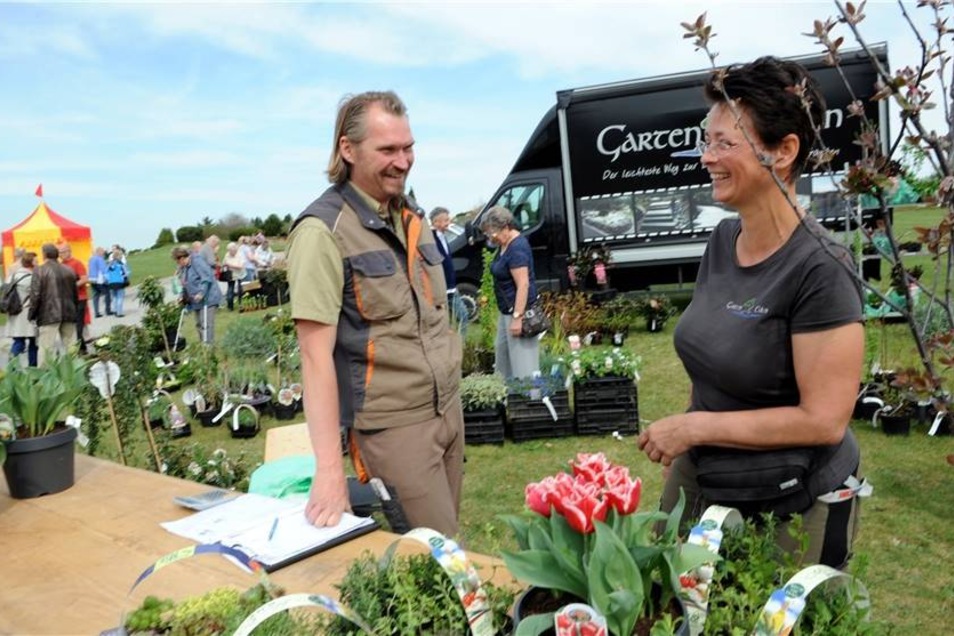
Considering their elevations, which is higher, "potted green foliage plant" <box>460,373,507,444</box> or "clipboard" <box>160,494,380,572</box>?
"clipboard" <box>160,494,380,572</box>

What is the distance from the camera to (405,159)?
2.08 metres

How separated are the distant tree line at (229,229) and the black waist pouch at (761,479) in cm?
3861

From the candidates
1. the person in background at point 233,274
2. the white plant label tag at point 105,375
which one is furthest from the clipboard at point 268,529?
the person in background at point 233,274

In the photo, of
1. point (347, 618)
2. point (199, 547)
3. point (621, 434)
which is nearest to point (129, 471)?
point (199, 547)

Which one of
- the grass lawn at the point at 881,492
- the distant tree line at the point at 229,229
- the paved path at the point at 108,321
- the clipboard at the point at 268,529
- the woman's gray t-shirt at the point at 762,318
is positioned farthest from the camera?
the distant tree line at the point at 229,229

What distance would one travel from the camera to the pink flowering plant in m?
0.92

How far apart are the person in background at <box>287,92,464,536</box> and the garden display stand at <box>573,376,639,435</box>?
143 inches

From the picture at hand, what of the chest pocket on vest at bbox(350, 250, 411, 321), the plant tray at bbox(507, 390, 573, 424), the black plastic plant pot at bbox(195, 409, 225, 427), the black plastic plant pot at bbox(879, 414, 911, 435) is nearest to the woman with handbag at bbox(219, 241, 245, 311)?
the black plastic plant pot at bbox(195, 409, 225, 427)

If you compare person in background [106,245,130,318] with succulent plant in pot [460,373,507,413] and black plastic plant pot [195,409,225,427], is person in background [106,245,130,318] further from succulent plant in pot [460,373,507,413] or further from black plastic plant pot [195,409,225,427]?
succulent plant in pot [460,373,507,413]

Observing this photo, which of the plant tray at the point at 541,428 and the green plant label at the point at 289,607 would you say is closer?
the green plant label at the point at 289,607

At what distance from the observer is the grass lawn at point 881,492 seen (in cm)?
319

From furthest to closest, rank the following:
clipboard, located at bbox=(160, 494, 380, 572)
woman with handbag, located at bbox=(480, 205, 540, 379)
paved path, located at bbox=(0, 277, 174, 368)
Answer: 1. paved path, located at bbox=(0, 277, 174, 368)
2. woman with handbag, located at bbox=(480, 205, 540, 379)
3. clipboard, located at bbox=(160, 494, 380, 572)

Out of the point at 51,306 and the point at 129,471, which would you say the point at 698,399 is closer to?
the point at 129,471

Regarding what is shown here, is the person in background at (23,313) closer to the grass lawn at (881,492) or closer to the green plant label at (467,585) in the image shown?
the grass lawn at (881,492)
